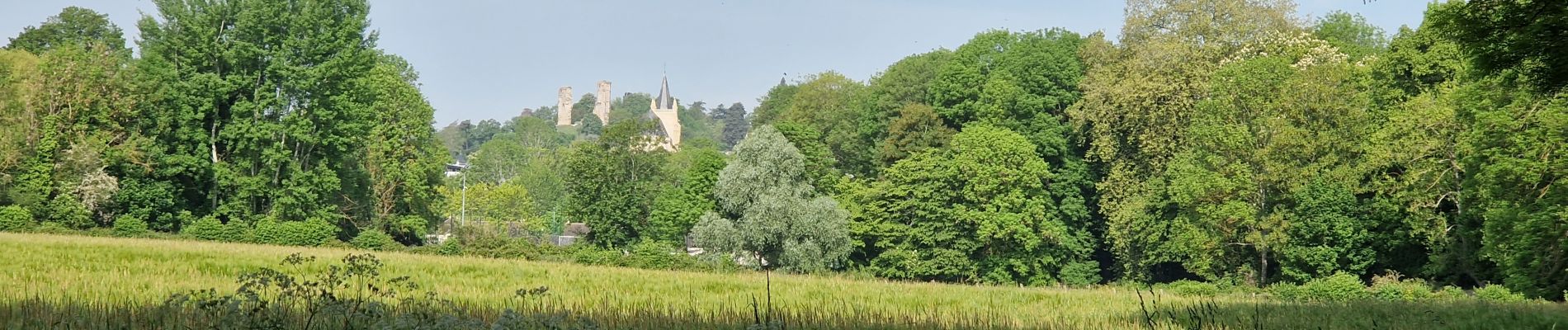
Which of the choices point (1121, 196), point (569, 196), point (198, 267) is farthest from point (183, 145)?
point (1121, 196)

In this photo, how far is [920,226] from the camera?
56844 millimetres

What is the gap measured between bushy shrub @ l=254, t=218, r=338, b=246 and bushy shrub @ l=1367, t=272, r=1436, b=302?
33999 millimetres

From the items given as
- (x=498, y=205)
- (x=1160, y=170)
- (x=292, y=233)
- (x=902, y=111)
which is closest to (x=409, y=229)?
(x=292, y=233)

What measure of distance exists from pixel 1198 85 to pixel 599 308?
1562 inches

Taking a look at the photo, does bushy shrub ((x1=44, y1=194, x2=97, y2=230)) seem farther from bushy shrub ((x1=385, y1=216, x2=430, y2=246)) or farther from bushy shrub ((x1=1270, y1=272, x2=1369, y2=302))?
bushy shrub ((x1=1270, y1=272, x2=1369, y2=302))

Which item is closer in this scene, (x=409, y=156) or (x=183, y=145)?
(x=183, y=145)

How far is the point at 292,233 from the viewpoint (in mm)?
47188

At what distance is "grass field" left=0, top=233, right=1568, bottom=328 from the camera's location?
1478cm

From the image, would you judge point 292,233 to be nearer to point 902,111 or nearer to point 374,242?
point 374,242

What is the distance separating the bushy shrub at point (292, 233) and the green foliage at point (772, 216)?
15950mm

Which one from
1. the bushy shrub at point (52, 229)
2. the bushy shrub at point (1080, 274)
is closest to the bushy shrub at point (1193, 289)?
the bushy shrub at point (1080, 274)

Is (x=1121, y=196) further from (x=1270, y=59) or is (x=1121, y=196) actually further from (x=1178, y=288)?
(x=1178, y=288)

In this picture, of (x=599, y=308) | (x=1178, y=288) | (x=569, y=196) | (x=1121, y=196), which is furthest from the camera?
(x=569, y=196)

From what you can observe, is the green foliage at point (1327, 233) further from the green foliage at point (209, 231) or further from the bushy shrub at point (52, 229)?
the bushy shrub at point (52, 229)
